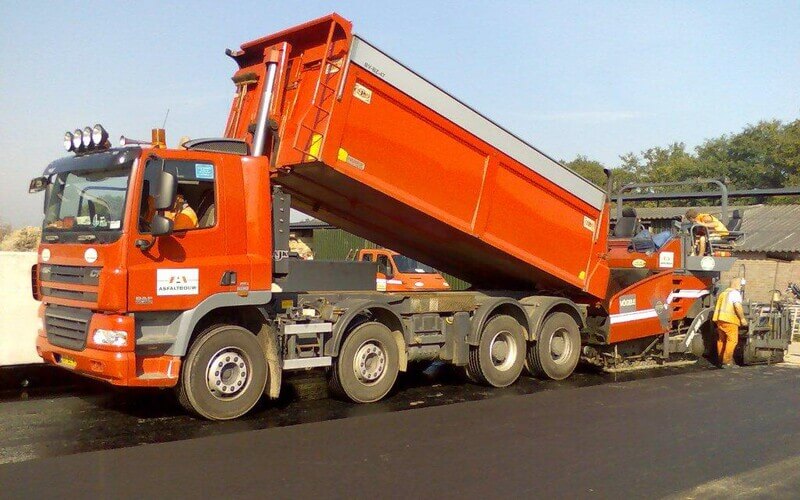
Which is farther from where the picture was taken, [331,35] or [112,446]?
[331,35]

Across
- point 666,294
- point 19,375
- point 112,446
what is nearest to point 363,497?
point 112,446

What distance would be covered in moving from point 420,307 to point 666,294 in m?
4.49

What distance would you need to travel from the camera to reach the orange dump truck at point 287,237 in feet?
22.6

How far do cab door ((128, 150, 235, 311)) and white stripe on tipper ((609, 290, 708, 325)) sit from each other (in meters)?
5.90

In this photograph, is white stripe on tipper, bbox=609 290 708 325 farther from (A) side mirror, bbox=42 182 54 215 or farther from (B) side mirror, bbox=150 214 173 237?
(A) side mirror, bbox=42 182 54 215

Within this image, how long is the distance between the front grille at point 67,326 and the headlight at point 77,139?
1605 mm

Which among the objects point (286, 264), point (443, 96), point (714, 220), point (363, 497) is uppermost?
point (443, 96)

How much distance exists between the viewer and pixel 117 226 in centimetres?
679

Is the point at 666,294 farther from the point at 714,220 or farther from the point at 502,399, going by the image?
the point at 502,399

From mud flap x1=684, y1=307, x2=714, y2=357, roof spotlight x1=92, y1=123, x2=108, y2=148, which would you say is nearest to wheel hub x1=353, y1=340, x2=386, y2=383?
roof spotlight x1=92, y1=123, x2=108, y2=148

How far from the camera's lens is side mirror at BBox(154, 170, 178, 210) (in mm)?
6691

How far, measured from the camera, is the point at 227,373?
7.29 meters

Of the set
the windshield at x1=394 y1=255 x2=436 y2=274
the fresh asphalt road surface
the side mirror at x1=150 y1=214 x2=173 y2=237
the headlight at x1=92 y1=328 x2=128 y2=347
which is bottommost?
the fresh asphalt road surface

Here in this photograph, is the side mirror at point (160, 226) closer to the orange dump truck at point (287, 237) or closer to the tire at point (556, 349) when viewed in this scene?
the orange dump truck at point (287, 237)
